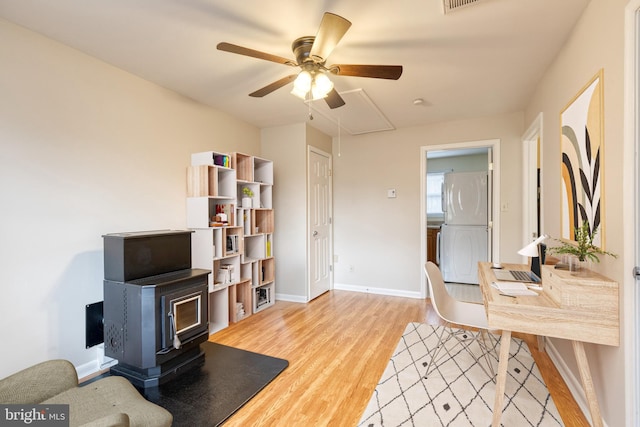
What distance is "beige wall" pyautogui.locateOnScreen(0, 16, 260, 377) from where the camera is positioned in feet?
6.28

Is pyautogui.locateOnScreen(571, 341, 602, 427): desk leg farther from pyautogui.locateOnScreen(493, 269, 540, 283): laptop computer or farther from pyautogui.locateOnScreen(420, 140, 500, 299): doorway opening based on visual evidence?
pyautogui.locateOnScreen(420, 140, 500, 299): doorway opening

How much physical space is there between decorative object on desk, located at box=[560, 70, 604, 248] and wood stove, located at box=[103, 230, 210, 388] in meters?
2.74

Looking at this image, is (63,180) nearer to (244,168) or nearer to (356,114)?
(244,168)

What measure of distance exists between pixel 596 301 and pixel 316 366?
186 centimetres

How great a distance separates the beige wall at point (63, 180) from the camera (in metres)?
1.91

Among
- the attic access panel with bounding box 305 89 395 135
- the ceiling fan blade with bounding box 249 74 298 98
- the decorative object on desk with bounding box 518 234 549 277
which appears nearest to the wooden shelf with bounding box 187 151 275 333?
the attic access panel with bounding box 305 89 395 135

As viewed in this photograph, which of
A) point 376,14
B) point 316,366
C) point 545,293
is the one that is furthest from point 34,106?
point 545,293

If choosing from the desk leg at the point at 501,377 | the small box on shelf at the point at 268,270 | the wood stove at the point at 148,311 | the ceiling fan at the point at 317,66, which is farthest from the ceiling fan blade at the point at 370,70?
the small box on shelf at the point at 268,270

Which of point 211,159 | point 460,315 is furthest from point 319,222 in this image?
point 460,315

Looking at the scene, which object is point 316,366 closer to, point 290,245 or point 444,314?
point 444,314

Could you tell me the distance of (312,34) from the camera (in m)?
2.00

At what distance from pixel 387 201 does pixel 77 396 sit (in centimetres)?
385

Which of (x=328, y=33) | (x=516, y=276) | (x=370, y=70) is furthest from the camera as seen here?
(x=516, y=276)

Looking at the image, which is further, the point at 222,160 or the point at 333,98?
the point at 222,160
